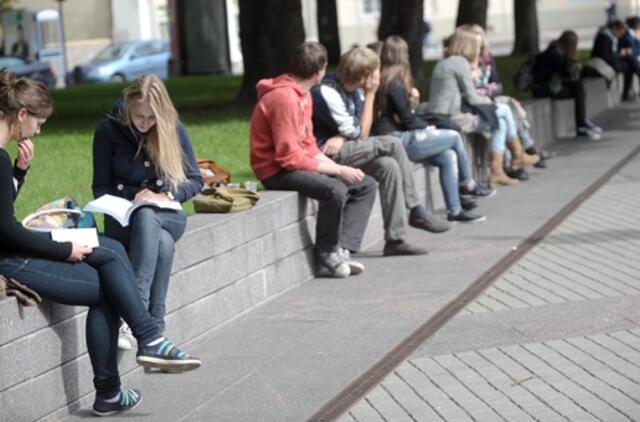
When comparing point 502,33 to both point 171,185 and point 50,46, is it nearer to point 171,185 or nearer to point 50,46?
point 50,46

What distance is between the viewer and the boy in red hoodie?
11.0m

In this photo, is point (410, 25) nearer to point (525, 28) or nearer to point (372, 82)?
point (372, 82)

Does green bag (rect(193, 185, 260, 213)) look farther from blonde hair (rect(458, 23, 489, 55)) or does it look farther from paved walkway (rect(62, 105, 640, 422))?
blonde hair (rect(458, 23, 489, 55))

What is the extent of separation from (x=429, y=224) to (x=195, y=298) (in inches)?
153

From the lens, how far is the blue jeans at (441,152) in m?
13.5

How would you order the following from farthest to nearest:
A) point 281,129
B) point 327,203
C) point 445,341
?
point 327,203, point 281,129, point 445,341

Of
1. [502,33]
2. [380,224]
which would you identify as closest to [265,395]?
[380,224]

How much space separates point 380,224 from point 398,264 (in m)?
1.23

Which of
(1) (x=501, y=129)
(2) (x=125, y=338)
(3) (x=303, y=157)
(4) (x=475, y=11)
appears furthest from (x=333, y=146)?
(4) (x=475, y=11)

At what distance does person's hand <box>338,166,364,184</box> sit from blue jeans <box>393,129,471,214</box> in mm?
2145

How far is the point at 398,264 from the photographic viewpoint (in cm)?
1163

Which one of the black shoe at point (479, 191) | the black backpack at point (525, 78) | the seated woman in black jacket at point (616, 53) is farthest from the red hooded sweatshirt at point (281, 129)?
the seated woman in black jacket at point (616, 53)

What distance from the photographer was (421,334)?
9125mm

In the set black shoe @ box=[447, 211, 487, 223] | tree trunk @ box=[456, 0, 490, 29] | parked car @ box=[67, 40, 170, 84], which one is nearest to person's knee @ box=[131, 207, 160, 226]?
black shoe @ box=[447, 211, 487, 223]
